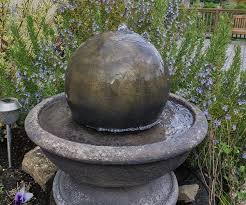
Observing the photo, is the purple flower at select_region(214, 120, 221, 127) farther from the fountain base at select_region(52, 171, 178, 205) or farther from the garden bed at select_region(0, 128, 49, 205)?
the garden bed at select_region(0, 128, 49, 205)

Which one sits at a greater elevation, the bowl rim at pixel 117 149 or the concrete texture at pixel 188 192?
the bowl rim at pixel 117 149

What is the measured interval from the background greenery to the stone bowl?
60 cm

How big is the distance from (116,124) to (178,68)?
1.67 m

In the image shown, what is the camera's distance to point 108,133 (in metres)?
2.25

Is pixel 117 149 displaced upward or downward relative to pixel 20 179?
upward

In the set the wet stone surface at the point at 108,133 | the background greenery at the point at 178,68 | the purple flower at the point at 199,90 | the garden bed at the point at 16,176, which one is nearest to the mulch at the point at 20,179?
the garden bed at the point at 16,176

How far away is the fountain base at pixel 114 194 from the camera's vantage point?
2.46 meters

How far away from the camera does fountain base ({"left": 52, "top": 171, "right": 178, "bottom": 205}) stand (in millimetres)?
2459

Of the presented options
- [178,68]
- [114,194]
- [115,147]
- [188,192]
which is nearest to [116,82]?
[115,147]

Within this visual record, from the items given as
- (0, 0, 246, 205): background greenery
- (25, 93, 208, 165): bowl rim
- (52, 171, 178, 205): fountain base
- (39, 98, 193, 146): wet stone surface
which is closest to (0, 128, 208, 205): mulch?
(0, 0, 246, 205): background greenery

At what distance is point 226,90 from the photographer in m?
3.41

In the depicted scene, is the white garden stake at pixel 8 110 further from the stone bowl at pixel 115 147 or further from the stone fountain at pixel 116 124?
the stone fountain at pixel 116 124

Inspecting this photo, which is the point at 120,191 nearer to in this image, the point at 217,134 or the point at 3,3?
the point at 217,134

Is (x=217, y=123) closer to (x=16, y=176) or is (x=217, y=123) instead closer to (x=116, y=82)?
(x=116, y=82)
